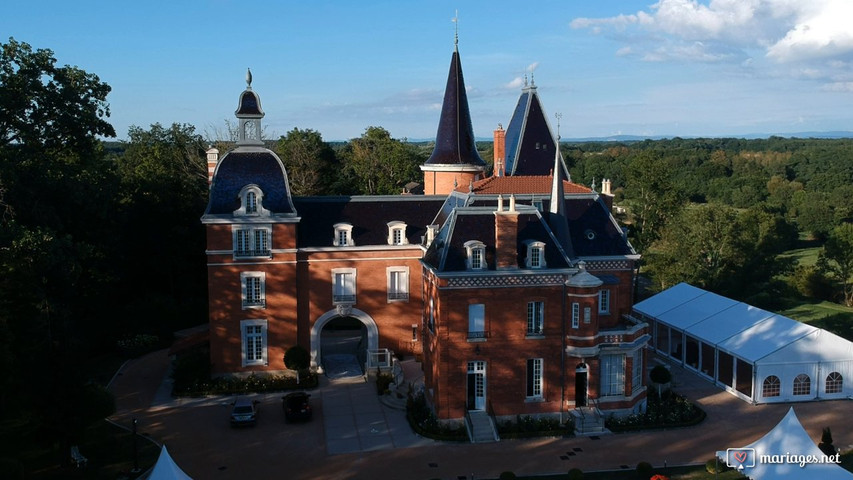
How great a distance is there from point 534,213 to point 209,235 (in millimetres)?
15625

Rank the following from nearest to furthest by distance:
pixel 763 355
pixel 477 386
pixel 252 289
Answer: pixel 477 386 → pixel 763 355 → pixel 252 289

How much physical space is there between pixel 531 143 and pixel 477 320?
54.5 ft

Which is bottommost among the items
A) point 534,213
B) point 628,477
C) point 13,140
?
point 628,477

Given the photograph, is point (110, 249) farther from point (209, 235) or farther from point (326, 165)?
point (326, 165)

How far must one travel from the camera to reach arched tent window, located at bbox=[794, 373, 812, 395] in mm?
34219

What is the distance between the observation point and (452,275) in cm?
3006

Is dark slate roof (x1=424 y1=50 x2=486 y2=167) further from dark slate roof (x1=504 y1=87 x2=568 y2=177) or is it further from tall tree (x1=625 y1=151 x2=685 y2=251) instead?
tall tree (x1=625 y1=151 x2=685 y2=251)

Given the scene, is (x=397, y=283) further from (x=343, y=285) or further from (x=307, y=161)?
(x=307, y=161)

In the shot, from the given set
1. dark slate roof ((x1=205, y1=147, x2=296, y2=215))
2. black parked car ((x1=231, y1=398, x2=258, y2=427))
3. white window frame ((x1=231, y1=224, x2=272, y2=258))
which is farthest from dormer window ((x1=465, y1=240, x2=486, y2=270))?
white window frame ((x1=231, y1=224, x2=272, y2=258))

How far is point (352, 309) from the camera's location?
127ft

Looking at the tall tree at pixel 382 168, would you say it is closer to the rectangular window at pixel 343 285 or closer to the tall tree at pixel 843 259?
the rectangular window at pixel 343 285

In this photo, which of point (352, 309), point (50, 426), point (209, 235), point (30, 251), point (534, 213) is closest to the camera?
point (50, 426)

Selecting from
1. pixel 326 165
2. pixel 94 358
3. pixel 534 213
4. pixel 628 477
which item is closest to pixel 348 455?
pixel 628 477

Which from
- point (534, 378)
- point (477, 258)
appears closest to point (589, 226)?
point (477, 258)
